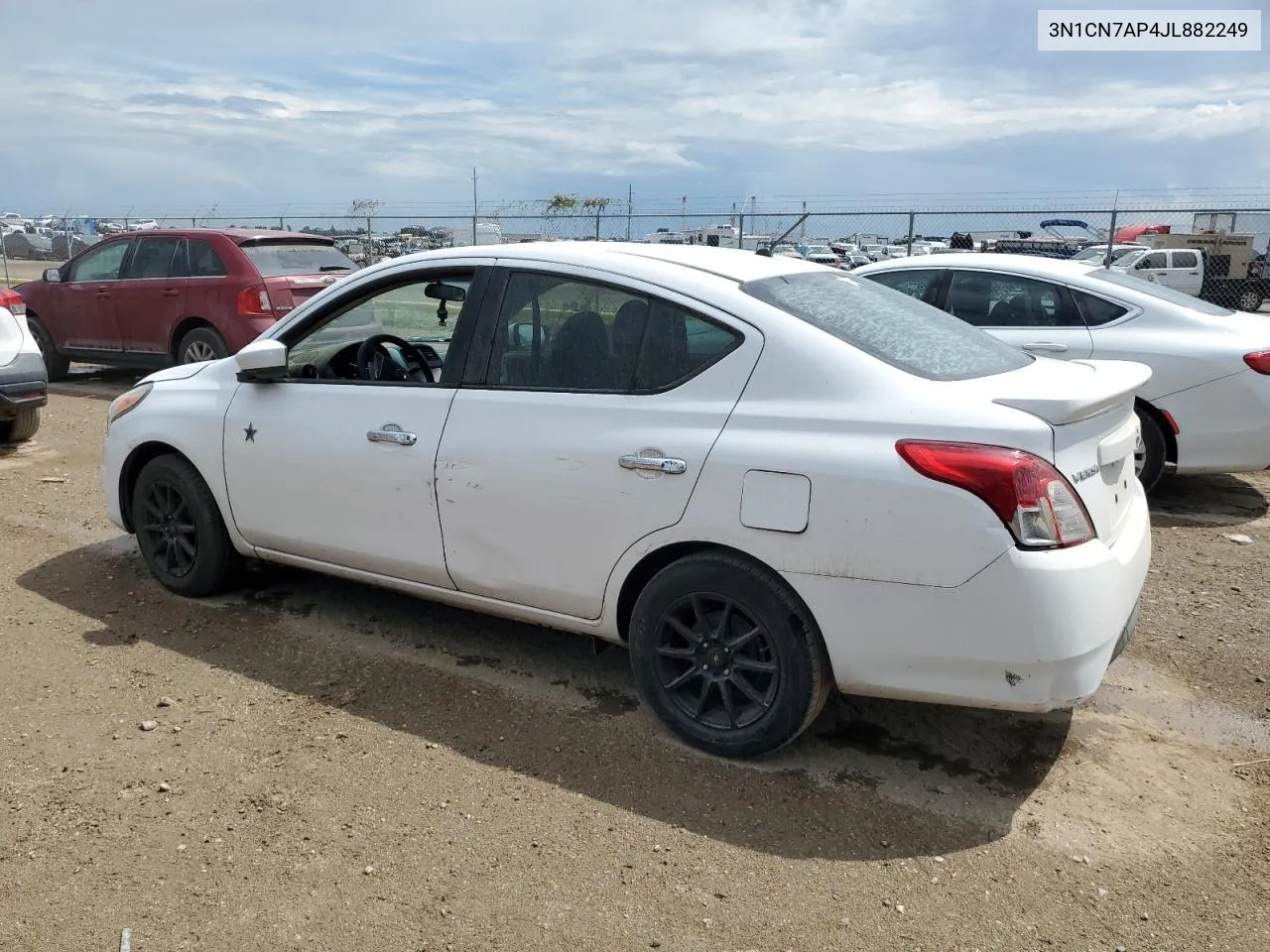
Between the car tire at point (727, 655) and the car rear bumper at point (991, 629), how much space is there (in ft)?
0.34

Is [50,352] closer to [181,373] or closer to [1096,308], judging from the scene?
[181,373]

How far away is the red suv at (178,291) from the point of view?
1004 cm

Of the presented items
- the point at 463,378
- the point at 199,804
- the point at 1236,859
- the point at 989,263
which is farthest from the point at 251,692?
the point at 989,263

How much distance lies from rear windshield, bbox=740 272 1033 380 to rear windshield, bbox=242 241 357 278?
299 inches

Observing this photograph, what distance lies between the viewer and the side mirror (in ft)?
14.3

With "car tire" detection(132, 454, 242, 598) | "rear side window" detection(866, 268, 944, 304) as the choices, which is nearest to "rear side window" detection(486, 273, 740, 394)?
"car tire" detection(132, 454, 242, 598)

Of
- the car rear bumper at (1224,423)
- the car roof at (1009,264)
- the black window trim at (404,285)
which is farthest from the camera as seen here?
the car roof at (1009,264)

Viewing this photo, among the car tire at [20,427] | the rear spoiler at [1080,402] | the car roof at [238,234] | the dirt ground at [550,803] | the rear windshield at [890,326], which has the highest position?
the car roof at [238,234]

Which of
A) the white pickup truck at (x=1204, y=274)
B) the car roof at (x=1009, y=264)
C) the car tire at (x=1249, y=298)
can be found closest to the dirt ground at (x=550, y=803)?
the car roof at (x=1009, y=264)

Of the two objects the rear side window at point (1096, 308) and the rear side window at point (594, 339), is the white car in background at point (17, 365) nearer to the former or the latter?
the rear side window at point (594, 339)

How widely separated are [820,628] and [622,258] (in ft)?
4.98

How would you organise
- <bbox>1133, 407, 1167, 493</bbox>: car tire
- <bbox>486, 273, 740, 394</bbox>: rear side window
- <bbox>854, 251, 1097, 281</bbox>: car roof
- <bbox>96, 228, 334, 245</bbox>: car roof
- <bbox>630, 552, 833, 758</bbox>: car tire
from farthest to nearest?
<bbox>96, 228, 334, 245</bbox>: car roof < <bbox>854, 251, 1097, 281</bbox>: car roof < <bbox>1133, 407, 1167, 493</bbox>: car tire < <bbox>486, 273, 740, 394</bbox>: rear side window < <bbox>630, 552, 833, 758</bbox>: car tire

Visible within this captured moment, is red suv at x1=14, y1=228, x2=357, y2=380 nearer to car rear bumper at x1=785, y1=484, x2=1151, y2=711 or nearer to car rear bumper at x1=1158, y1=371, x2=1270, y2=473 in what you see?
car rear bumper at x1=1158, y1=371, x2=1270, y2=473

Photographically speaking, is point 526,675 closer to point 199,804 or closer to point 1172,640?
point 199,804
